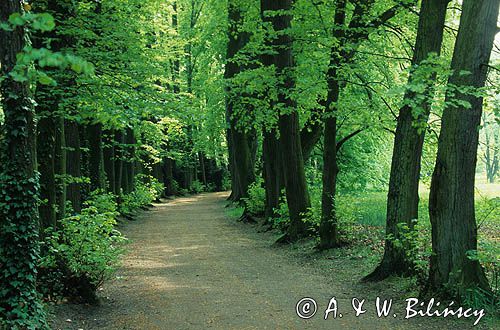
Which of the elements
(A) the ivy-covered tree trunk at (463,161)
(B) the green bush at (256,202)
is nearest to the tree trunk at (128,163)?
(B) the green bush at (256,202)

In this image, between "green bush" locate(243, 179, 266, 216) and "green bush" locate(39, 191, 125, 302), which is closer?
"green bush" locate(39, 191, 125, 302)

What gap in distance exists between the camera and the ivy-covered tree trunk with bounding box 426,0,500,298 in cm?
713

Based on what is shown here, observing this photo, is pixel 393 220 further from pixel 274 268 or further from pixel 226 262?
pixel 226 262

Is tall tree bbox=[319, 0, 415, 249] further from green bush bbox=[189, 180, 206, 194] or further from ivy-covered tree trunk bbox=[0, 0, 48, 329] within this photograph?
green bush bbox=[189, 180, 206, 194]

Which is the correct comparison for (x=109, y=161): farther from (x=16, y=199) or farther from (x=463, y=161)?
(x=463, y=161)

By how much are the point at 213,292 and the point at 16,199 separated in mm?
4307

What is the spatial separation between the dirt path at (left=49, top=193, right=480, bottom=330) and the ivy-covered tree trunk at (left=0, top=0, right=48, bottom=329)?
1119 mm

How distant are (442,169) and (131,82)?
22.2 feet

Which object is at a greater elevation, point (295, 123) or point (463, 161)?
point (295, 123)

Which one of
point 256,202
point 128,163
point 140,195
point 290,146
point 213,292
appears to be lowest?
point 213,292

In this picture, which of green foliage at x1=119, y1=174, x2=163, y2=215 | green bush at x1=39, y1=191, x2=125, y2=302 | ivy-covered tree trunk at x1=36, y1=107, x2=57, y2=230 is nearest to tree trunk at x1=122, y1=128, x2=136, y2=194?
green foliage at x1=119, y1=174, x2=163, y2=215

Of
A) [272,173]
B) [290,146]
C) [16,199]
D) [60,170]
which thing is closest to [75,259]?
[16,199]

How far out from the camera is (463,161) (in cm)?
725

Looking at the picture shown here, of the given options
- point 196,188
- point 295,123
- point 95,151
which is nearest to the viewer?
point 295,123
